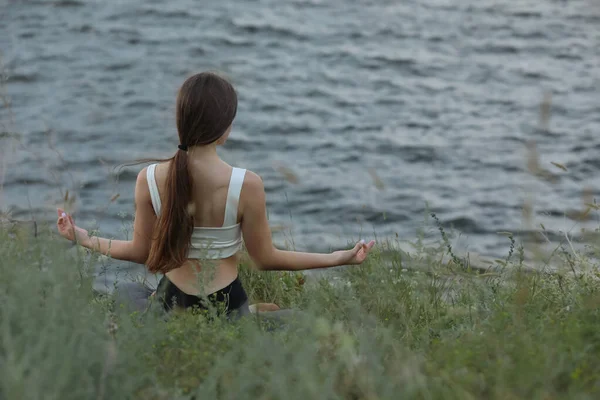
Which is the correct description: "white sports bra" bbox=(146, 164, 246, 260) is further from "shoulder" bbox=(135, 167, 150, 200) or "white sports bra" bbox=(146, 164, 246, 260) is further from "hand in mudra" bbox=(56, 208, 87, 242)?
"hand in mudra" bbox=(56, 208, 87, 242)

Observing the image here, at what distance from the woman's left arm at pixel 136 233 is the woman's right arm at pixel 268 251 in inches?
16.8

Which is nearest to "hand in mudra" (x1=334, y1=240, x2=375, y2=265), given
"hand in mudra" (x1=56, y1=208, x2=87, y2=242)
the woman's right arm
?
the woman's right arm

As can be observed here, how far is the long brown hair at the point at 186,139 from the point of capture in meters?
3.37

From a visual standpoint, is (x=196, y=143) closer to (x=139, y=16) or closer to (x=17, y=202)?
(x=17, y=202)

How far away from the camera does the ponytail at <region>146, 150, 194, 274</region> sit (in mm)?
3357

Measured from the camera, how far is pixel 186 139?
11.3 ft

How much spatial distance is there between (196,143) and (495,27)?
37.6 feet

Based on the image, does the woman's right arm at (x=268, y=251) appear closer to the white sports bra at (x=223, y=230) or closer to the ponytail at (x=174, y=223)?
the white sports bra at (x=223, y=230)

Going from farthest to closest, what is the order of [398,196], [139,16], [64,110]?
[139,16], [64,110], [398,196]

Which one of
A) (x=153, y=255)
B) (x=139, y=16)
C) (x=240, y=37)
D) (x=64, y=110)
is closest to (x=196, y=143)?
(x=153, y=255)

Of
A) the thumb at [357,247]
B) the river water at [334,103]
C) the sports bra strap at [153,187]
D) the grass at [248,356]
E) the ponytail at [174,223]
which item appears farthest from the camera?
the river water at [334,103]

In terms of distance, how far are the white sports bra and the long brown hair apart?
0.20ft

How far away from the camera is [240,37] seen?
506 inches

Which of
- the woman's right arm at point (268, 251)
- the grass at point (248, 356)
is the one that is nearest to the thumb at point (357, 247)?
the woman's right arm at point (268, 251)
